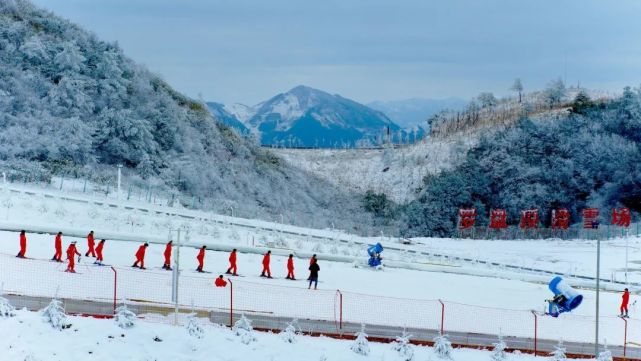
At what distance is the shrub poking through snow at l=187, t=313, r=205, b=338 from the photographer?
1970 cm

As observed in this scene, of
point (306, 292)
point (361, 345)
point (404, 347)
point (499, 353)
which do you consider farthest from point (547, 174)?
point (361, 345)

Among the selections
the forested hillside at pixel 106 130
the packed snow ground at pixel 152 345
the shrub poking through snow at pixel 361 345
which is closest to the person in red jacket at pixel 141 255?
the packed snow ground at pixel 152 345

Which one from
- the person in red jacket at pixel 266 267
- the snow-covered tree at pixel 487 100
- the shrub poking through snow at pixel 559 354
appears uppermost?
the snow-covered tree at pixel 487 100

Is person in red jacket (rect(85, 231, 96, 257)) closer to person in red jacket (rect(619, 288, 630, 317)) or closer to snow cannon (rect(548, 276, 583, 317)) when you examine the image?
snow cannon (rect(548, 276, 583, 317))

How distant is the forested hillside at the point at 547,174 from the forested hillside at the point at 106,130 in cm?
1034

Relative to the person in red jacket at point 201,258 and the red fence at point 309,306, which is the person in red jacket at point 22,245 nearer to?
the red fence at point 309,306

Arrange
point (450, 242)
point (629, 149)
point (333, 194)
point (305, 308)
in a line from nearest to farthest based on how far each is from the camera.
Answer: point (305, 308) → point (450, 242) → point (629, 149) → point (333, 194)

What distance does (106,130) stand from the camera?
61.4 m

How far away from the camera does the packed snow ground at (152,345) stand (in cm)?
1798

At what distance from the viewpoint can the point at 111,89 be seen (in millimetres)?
66750

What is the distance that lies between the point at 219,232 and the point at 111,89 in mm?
31730

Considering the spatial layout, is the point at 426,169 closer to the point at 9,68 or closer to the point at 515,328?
the point at 9,68

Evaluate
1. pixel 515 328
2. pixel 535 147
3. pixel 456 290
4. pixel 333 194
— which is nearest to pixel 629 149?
pixel 535 147

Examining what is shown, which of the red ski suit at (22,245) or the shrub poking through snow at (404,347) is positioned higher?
the red ski suit at (22,245)
